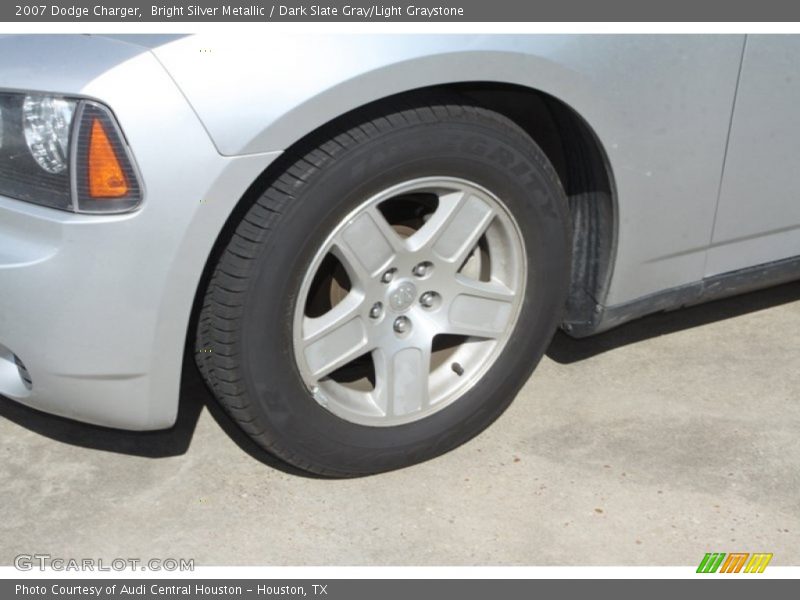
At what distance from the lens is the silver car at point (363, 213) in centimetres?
222

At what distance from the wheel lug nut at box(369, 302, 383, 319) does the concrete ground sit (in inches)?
18.4

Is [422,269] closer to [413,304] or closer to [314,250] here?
[413,304]

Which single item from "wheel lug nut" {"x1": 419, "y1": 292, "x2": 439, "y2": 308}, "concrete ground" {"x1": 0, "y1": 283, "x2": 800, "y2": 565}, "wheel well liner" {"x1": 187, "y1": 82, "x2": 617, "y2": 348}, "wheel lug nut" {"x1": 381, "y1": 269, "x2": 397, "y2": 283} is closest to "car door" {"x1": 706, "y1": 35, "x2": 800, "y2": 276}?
"wheel well liner" {"x1": 187, "y1": 82, "x2": 617, "y2": 348}

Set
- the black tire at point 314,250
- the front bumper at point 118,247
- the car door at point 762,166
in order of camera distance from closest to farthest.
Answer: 1. the front bumper at point 118,247
2. the black tire at point 314,250
3. the car door at point 762,166

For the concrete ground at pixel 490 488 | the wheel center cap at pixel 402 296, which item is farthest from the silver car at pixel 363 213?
the concrete ground at pixel 490 488

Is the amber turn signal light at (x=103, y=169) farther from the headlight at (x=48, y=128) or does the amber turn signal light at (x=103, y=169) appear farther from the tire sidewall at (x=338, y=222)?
the tire sidewall at (x=338, y=222)

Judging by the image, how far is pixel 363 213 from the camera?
248cm

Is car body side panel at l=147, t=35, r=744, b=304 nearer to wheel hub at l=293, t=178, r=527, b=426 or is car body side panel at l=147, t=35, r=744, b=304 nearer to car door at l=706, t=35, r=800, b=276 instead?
car door at l=706, t=35, r=800, b=276

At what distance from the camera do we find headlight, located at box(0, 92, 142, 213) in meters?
2.20

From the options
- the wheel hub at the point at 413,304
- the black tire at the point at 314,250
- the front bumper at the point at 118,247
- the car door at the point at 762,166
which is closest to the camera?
the front bumper at the point at 118,247

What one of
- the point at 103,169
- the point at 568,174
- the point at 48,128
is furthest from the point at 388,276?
the point at 48,128

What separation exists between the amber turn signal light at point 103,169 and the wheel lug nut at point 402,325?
793mm
